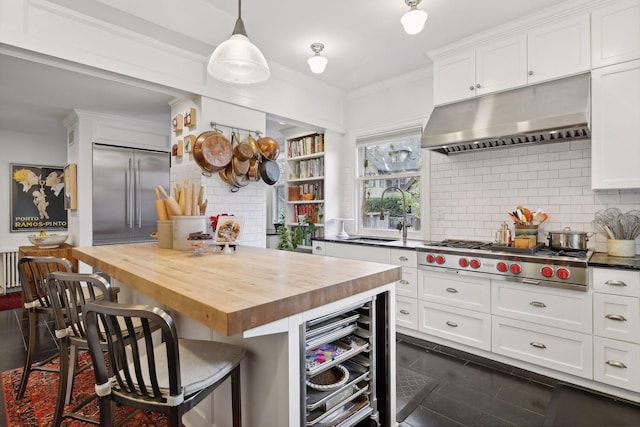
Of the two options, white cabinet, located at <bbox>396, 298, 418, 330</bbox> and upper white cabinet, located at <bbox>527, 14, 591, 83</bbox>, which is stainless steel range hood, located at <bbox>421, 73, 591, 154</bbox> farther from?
white cabinet, located at <bbox>396, 298, 418, 330</bbox>

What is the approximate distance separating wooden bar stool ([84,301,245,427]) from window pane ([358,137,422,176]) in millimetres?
3244

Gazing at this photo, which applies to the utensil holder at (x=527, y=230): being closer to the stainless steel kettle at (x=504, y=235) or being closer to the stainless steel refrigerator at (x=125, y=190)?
the stainless steel kettle at (x=504, y=235)

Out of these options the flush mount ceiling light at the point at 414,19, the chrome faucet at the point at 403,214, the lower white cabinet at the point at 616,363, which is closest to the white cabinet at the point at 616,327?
the lower white cabinet at the point at 616,363

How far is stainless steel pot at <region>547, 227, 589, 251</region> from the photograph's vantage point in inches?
101

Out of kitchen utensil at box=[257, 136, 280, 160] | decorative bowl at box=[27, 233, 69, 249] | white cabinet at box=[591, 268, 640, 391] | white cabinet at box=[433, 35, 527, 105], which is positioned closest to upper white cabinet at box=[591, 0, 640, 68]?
white cabinet at box=[433, 35, 527, 105]

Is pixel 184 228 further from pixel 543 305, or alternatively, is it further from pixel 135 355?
pixel 543 305

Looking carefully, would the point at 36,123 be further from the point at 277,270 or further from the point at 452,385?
the point at 452,385

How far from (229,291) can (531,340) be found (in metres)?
2.41

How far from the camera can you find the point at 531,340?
246cm

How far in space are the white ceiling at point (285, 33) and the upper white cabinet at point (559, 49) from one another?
0.65 ft

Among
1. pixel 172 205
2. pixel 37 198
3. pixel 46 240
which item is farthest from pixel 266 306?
pixel 37 198

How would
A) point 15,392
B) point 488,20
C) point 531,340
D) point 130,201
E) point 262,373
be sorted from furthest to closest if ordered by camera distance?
point 130,201, point 488,20, point 531,340, point 15,392, point 262,373

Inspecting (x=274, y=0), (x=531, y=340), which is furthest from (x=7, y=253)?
(x=531, y=340)

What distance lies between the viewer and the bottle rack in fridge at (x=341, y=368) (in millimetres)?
1352
